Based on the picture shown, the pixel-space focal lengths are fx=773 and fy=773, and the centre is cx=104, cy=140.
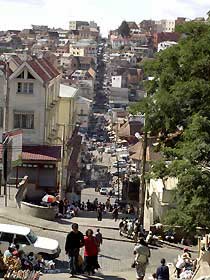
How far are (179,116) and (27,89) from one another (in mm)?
26843

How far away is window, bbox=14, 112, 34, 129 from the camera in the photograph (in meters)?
50.8

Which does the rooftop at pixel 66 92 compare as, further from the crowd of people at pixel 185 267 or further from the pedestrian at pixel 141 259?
the pedestrian at pixel 141 259

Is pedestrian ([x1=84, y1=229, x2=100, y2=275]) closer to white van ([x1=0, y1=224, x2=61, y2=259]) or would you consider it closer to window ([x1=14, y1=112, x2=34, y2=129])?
white van ([x1=0, y1=224, x2=61, y2=259])

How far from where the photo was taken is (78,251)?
2080 centimetres

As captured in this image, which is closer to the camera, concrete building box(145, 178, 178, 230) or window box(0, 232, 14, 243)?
window box(0, 232, 14, 243)

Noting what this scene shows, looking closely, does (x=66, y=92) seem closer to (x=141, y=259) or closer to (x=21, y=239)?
(x=21, y=239)

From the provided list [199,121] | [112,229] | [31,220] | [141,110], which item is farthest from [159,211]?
[199,121]

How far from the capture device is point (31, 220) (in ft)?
112

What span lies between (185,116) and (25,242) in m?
6.58

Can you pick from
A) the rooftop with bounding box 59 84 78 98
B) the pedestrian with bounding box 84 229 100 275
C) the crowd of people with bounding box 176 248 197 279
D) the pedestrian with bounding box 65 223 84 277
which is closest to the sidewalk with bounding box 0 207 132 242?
the crowd of people with bounding box 176 248 197 279

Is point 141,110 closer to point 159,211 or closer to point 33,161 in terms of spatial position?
point 159,211

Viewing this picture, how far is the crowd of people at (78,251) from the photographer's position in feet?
67.7

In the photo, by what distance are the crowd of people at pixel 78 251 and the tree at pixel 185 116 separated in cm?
276

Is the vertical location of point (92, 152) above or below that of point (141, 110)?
below
